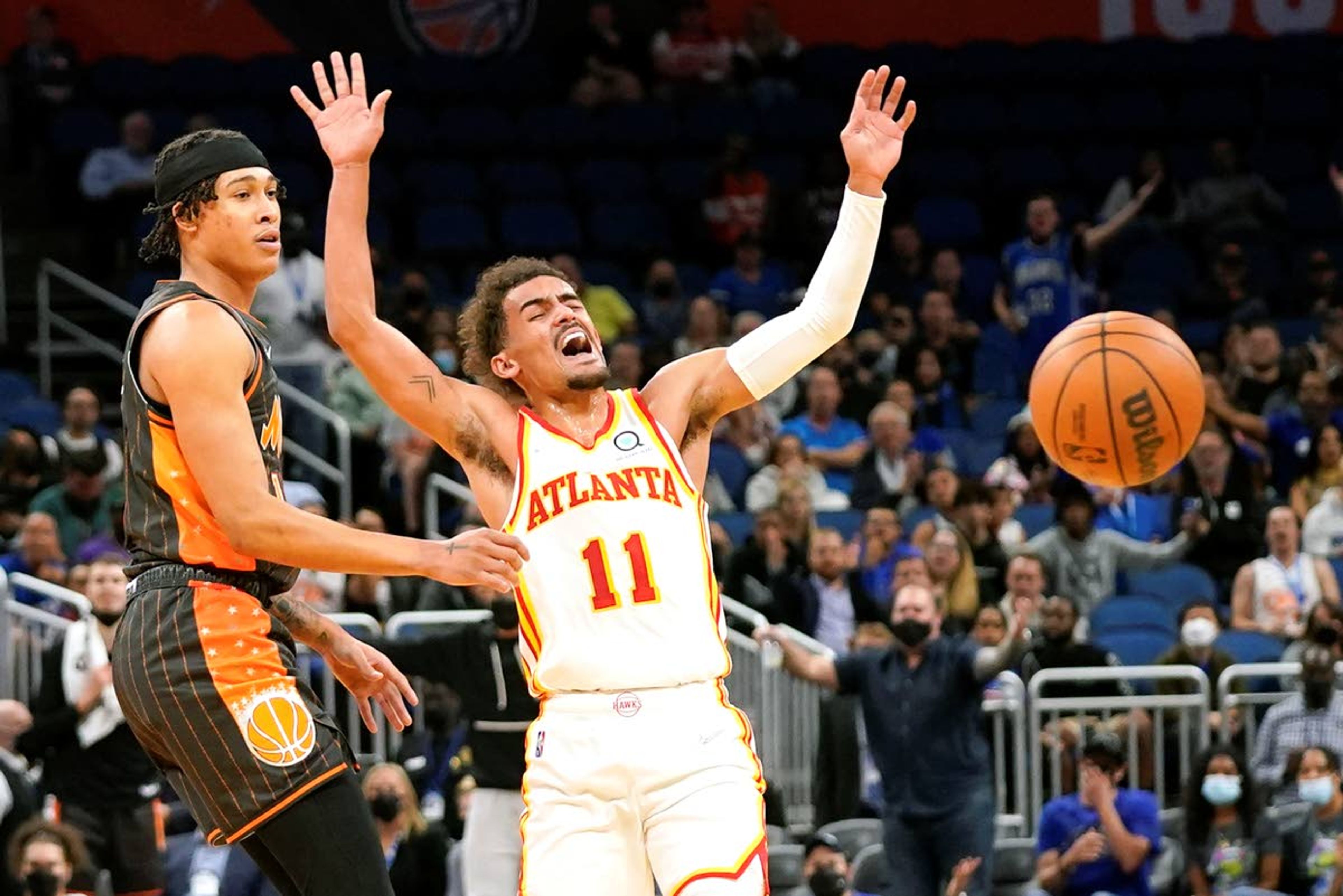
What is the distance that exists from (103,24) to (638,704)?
1474 cm

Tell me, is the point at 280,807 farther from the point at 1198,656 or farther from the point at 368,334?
the point at 1198,656

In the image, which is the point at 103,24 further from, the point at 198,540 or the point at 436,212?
the point at 198,540

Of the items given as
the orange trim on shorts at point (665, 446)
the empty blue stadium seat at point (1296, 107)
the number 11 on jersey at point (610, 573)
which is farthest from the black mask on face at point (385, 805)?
the empty blue stadium seat at point (1296, 107)

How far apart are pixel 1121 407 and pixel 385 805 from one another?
12.9 feet

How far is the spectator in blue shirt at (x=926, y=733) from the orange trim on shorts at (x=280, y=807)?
4972mm

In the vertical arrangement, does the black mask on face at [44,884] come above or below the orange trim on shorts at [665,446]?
below

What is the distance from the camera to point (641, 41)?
18.5m

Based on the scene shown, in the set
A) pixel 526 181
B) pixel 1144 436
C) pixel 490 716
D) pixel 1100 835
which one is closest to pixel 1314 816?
pixel 1100 835

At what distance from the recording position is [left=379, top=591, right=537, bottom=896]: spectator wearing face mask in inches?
363

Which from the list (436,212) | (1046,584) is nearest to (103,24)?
(436,212)

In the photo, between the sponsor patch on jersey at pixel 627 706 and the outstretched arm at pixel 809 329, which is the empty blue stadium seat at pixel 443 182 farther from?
the sponsor patch on jersey at pixel 627 706

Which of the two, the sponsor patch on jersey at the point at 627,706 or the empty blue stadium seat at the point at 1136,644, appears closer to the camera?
the sponsor patch on jersey at the point at 627,706

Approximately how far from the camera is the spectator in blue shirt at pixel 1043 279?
1511cm

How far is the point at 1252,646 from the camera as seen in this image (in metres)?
11.7
